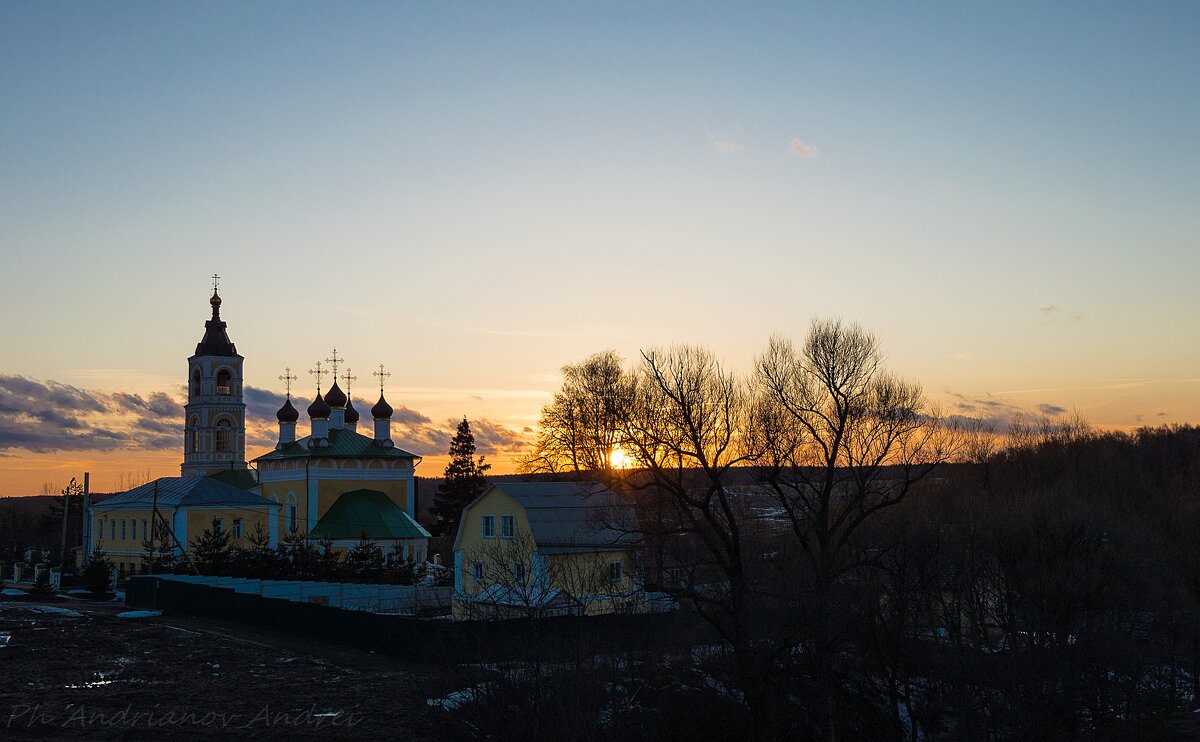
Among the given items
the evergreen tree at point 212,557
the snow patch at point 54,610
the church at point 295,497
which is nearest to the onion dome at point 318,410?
the church at point 295,497

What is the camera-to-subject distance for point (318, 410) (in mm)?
61719

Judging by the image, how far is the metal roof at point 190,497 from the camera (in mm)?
56438

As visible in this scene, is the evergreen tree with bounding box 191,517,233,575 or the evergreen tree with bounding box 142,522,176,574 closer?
the evergreen tree with bounding box 191,517,233,575

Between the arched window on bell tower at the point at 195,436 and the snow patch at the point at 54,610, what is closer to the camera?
the snow patch at the point at 54,610

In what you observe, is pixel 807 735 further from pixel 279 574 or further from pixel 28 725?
pixel 279 574

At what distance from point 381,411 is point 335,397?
2734mm

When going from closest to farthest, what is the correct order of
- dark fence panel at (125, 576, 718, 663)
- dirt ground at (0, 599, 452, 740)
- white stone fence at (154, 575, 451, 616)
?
dark fence panel at (125, 576, 718, 663) → dirt ground at (0, 599, 452, 740) → white stone fence at (154, 575, 451, 616)

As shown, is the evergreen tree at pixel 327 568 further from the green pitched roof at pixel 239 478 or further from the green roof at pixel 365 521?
the green pitched roof at pixel 239 478

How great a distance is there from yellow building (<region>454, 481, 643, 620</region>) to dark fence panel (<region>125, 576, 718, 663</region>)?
316 centimetres

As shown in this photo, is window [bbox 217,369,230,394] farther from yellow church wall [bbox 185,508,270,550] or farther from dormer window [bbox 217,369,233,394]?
yellow church wall [bbox 185,508,270,550]

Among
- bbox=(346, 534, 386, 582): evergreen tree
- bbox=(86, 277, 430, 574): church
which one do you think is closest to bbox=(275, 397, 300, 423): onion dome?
bbox=(86, 277, 430, 574): church

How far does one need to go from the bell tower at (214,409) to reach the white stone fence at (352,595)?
30.2m

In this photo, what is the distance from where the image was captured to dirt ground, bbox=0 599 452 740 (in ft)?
66.7

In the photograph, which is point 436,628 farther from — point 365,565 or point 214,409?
point 214,409
